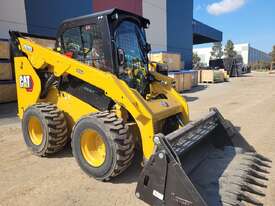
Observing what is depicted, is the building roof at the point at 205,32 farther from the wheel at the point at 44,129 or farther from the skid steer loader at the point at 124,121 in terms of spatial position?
the wheel at the point at 44,129

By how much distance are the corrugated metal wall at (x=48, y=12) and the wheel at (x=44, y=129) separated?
335 inches

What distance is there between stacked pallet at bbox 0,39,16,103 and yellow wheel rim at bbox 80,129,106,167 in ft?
26.5

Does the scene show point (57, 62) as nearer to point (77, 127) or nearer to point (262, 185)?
point (77, 127)

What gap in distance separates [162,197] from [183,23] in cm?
2515

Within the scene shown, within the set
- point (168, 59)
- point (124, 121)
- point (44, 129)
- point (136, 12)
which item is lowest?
point (44, 129)

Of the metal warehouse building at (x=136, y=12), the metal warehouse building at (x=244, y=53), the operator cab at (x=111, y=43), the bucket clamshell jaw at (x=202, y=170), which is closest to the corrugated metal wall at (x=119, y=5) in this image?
the metal warehouse building at (x=136, y=12)

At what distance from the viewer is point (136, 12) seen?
60.5ft

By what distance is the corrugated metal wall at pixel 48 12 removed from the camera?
37.8ft

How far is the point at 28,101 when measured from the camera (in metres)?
4.94

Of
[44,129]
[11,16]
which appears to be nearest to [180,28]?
[11,16]

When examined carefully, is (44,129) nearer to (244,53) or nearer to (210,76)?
(210,76)

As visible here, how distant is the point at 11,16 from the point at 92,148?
380 inches

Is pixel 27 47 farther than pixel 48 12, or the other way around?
pixel 48 12

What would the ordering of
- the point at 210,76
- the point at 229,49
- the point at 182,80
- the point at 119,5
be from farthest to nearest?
the point at 229,49
the point at 210,76
the point at 119,5
the point at 182,80
